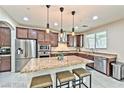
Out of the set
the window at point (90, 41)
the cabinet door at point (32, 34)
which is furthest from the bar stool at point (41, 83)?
the window at point (90, 41)

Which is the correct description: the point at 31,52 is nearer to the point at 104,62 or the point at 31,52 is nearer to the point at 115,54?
the point at 104,62

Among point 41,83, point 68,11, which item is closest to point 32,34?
point 68,11

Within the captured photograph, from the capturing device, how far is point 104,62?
201 inches

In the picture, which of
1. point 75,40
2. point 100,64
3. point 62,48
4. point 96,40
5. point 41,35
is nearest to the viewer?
point 100,64

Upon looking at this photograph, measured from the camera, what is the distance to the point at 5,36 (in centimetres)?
558

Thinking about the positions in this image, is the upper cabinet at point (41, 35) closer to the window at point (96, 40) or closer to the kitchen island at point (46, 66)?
the window at point (96, 40)

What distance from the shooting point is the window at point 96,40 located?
5.94m

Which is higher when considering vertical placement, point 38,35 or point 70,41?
point 38,35

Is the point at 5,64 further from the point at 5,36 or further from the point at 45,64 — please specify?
the point at 45,64

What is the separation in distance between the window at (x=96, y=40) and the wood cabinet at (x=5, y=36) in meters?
4.62

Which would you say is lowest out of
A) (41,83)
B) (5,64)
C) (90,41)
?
(5,64)

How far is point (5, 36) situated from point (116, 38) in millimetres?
5106
